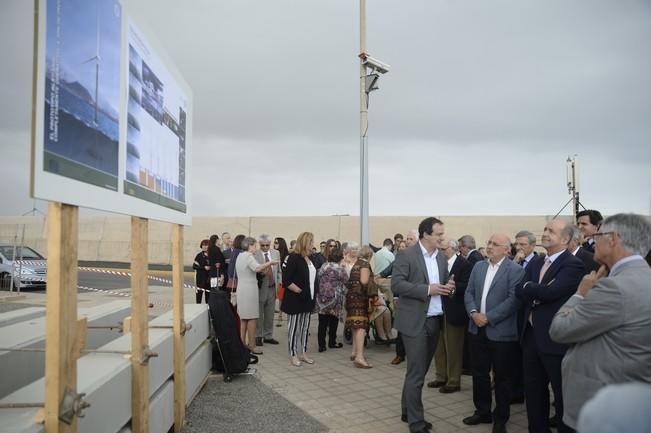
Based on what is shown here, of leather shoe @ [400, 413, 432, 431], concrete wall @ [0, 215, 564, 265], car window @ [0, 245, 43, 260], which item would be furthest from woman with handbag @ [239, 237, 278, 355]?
concrete wall @ [0, 215, 564, 265]

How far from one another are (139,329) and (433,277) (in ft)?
9.35

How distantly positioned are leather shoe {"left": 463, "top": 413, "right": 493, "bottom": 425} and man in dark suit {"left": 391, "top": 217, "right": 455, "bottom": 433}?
483 mm

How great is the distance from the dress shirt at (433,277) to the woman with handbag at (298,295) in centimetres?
266

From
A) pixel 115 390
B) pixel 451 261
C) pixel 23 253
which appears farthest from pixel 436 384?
pixel 23 253

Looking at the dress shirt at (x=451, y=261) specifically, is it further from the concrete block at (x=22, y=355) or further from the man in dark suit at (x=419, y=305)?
the concrete block at (x=22, y=355)

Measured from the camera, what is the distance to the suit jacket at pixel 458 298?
570cm

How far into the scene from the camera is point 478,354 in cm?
483

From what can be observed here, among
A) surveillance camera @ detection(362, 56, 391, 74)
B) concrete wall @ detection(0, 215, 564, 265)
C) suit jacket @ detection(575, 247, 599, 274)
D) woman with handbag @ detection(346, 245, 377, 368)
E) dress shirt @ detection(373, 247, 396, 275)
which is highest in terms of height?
surveillance camera @ detection(362, 56, 391, 74)

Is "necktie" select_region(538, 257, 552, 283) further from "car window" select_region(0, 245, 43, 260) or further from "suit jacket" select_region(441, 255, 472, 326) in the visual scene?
"car window" select_region(0, 245, 43, 260)

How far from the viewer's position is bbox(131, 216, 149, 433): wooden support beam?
334 centimetres

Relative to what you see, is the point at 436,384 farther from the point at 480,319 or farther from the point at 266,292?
the point at 266,292

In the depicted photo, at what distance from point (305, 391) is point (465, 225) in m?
18.2

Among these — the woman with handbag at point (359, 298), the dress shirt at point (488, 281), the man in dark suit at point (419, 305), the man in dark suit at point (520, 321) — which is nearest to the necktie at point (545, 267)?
the dress shirt at point (488, 281)

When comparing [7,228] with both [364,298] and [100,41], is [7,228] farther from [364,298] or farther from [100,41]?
[100,41]
